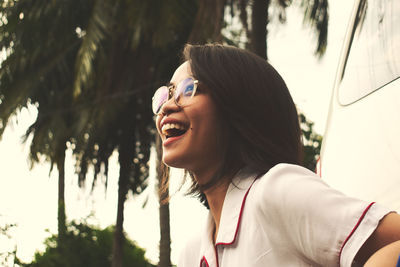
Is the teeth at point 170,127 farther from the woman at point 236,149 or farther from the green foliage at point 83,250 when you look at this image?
the green foliage at point 83,250

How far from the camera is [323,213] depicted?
56.9 inches

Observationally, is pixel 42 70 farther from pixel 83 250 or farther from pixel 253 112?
pixel 253 112

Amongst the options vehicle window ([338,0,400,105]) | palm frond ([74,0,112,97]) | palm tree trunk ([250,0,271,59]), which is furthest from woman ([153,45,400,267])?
palm frond ([74,0,112,97])

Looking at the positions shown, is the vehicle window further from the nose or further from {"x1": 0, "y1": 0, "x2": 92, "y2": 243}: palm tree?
{"x1": 0, "y1": 0, "x2": 92, "y2": 243}: palm tree

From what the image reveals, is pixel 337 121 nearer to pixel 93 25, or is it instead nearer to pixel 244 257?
pixel 244 257

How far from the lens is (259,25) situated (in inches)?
368

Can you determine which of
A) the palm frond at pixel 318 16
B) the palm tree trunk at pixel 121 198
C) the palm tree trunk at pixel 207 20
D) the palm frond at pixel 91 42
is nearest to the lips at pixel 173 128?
the palm tree trunk at pixel 207 20

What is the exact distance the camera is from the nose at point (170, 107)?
1898 mm

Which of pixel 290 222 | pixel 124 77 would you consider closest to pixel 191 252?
pixel 290 222

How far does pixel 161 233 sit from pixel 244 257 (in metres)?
11.6

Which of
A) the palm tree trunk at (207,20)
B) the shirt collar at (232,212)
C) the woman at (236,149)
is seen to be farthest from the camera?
the palm tree trunk at (207,20)

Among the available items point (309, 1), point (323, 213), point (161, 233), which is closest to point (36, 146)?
point (161, 233)

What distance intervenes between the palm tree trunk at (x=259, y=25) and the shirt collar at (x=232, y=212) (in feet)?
24.7

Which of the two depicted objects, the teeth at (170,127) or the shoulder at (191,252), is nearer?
the teeth at (170,127)
